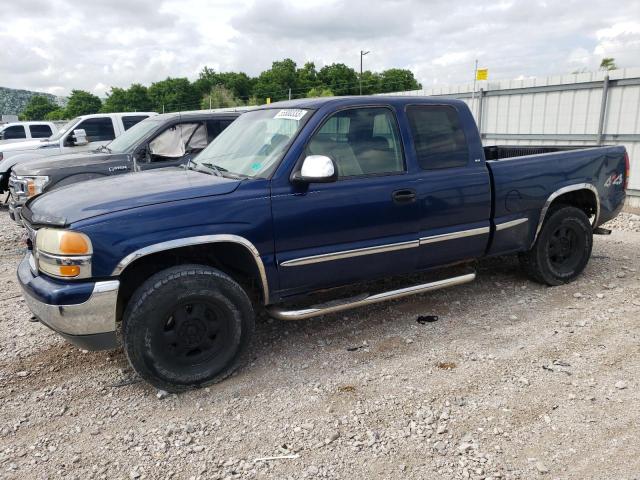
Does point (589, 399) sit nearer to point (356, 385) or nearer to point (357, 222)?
point (356, 385)

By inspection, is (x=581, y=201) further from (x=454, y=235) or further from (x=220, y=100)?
(x=220, y=100)

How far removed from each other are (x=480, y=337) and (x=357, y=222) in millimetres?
1443

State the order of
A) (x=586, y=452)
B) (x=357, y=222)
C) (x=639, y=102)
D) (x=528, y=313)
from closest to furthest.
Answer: (x=586, y=452)
(x=357, y=222)
(x=528, y=313)
(x=639, y=102)

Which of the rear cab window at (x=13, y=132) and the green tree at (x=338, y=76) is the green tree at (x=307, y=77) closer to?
the green tree at (x=338, y=76)

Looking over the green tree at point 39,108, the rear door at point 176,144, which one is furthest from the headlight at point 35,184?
the green tree at point 39,108

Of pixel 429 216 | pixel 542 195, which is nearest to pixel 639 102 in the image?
pixel 542 195

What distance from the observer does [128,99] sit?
79.6 metres

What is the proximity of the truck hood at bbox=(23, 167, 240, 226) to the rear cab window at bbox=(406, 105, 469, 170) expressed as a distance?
1.60 meters

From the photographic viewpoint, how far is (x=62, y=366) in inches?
151

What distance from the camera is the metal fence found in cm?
939

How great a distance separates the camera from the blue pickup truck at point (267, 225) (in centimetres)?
314

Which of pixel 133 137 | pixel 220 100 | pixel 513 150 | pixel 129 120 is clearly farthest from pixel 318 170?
pixel 220 100

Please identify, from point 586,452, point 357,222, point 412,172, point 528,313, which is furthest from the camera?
point 528,313

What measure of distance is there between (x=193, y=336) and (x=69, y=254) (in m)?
0.93
